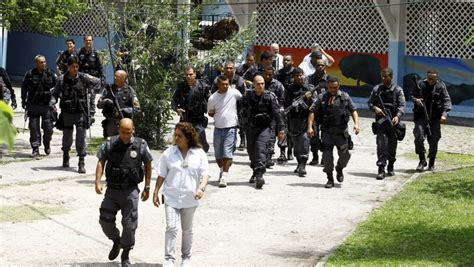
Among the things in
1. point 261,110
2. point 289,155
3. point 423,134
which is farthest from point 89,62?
point 423,134

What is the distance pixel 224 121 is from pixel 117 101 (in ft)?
5.10

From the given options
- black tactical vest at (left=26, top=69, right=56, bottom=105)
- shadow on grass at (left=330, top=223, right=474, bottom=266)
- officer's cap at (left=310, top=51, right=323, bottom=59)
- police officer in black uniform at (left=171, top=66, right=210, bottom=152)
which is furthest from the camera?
officer's cap at (left=310, top=51, right=323, bottom=59)

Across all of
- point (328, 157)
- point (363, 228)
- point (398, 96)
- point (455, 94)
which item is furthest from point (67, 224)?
point (455, 94)

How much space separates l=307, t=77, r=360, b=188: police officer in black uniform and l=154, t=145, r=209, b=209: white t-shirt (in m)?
5.21

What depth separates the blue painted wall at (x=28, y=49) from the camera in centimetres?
2970

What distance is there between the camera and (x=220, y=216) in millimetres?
11867

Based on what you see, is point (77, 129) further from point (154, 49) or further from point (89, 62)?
point (89, 62)

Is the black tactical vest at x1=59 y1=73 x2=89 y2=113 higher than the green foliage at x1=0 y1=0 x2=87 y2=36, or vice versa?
the green foliage at x1=0 y1=0 x2=87 y2=36

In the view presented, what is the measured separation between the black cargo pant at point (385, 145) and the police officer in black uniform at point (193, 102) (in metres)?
2.65

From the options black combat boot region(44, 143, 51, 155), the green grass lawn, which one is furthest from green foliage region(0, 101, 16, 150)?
black combat boot region(44, 143, 51, 155)

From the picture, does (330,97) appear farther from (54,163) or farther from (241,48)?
(54,163)

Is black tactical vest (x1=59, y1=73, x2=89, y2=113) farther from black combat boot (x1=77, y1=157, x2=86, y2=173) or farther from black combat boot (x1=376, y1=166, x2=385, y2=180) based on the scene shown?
black combat boot (x1=376, y1=166, x2=385, y2=180)

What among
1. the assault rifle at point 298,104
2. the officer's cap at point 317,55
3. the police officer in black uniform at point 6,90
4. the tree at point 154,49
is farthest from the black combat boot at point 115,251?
the officer's cap at point 317,55

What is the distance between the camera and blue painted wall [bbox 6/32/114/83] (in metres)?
29.7
